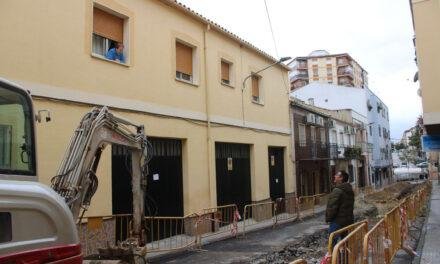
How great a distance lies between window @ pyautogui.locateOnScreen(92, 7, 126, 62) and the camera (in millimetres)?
12211

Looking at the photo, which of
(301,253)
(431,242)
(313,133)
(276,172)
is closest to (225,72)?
A: (276,172)

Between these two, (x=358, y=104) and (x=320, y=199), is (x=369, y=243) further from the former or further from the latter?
(x=358, y=104)

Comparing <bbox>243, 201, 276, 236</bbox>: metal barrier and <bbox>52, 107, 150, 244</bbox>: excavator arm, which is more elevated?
<bbox>52, 107, 150, 244</bbox>: excavator arm

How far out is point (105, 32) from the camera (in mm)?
12477

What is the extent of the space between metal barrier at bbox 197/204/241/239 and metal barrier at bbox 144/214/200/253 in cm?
36

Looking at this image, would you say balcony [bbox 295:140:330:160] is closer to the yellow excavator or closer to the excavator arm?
the excavator arm

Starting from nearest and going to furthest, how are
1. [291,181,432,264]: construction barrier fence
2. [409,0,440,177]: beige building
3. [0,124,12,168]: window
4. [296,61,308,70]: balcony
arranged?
[0,124,12,168]: window
[291,181,432,264]: construction barrier fence
[409,0,440,177]: beige building
[296,61,308,70]: balcony

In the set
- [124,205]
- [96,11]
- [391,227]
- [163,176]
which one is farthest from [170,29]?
[391,227]

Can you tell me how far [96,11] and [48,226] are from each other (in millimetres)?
8859

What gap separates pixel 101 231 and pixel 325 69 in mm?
103983

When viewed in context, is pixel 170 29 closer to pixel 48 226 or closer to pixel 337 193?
pixel 337 193

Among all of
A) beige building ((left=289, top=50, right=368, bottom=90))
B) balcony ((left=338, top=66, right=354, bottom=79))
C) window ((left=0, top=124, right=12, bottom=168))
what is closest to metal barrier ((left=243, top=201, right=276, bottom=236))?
window ((left=0, top=124, right=12, bottom=168))

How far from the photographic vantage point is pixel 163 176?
1460cm

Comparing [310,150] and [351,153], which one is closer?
[310,150]
